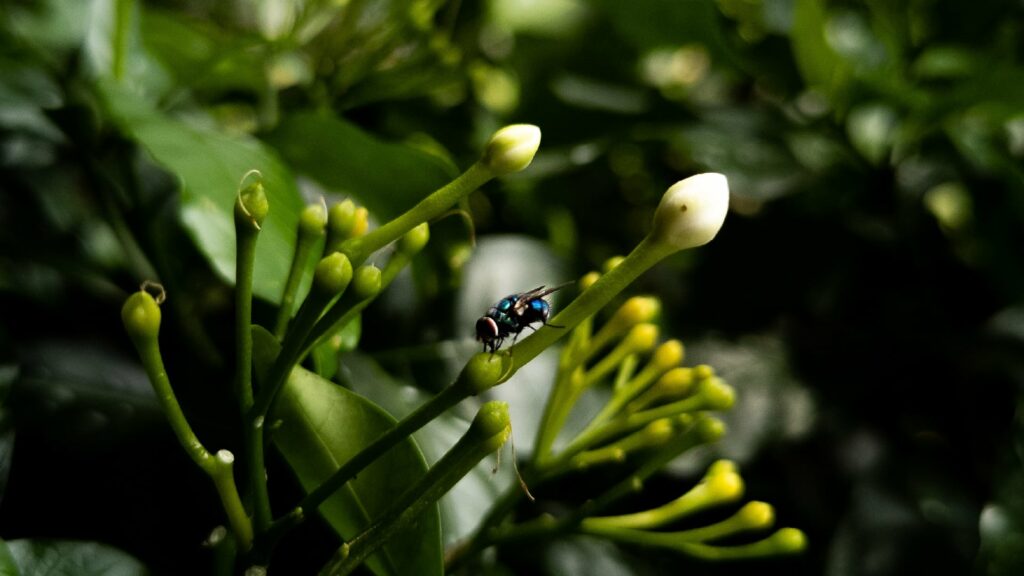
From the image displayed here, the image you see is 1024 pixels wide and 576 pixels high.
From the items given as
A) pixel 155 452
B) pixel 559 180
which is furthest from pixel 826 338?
pixel 155 452

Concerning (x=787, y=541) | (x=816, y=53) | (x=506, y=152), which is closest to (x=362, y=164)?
(x=506, y=152)

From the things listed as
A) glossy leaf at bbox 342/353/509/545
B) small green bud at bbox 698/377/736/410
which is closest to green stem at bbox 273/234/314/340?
glossy leaf at bbox 342/353/509/545

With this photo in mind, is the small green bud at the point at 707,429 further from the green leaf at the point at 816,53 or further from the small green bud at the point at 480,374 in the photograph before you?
the green leaf at the point at 816,53

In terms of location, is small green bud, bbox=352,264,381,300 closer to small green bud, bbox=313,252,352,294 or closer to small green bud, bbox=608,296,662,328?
small green bud, bbox=313,252,352,294

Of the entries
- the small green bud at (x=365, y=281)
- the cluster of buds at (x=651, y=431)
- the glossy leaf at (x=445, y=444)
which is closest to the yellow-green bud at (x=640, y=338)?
the cluster of buds at (x=651, y=431)

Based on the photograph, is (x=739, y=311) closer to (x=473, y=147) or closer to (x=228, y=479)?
(x=473, y=147)

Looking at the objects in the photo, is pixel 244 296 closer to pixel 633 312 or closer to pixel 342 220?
pixel 342 220
